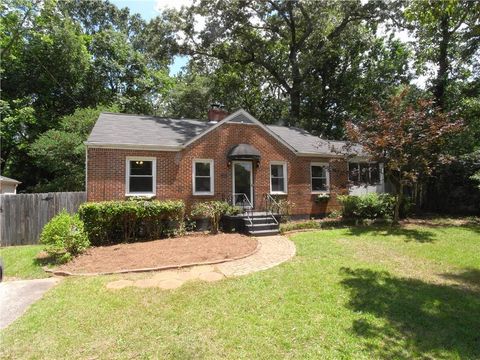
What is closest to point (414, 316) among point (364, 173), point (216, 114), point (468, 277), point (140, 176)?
point (468, 277)

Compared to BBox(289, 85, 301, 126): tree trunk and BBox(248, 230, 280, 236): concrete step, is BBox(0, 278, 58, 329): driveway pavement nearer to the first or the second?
BBox(248, 230, 280, 236): concrete step

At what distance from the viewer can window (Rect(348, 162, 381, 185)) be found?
14.1 m

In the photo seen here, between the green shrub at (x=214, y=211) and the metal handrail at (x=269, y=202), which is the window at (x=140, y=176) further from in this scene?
the metal handrail at (x=269, y=202)

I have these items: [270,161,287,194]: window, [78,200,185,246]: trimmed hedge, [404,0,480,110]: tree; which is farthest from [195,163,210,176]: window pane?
[404,0,480,110]: tree

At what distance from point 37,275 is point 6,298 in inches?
60.7

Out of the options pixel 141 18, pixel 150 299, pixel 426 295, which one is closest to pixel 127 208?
pixel 150 299

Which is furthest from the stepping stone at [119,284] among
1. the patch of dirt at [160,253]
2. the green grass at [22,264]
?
the green grass at [22,264]

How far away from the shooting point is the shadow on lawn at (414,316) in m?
4.12

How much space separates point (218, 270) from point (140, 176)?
6.70 meters

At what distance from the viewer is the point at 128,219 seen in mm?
10867

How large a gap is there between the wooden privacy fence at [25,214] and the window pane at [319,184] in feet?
37.6

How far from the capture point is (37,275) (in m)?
7.44

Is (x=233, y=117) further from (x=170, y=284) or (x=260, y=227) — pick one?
(x=170, y=284)

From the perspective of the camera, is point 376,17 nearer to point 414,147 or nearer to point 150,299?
point 414,147
